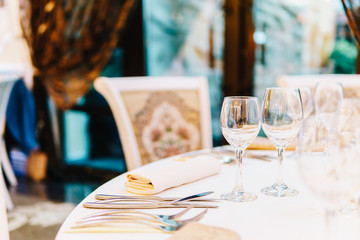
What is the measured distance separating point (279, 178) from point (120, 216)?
0.35m

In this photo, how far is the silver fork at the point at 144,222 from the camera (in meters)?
0.67

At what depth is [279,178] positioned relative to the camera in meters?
0.88

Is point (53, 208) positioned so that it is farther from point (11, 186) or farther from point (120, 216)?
point (120, 216)

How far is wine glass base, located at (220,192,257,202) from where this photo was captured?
805mm

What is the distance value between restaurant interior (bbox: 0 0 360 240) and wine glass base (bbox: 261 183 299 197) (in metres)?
1.45

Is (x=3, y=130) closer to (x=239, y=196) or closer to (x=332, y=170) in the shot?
(x=239, y=196)

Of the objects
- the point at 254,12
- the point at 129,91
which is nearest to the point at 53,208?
the point at 129,91

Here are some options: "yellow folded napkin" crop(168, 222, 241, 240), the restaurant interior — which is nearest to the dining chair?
the restaurant interior

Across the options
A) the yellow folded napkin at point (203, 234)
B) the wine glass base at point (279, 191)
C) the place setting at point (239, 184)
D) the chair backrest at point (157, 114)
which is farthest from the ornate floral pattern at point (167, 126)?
the yellow folded napkin at point (203, 234)

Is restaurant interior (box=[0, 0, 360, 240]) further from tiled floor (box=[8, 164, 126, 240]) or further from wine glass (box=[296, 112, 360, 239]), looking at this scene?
wine glass (box=[296, 112, 360, 239])

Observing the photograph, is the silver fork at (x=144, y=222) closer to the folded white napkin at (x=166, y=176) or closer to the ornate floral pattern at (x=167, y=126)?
the folded white napkin at (x=166, y=176)

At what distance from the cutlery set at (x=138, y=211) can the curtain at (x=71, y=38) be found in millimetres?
2581

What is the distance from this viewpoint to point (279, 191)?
0.85 metres

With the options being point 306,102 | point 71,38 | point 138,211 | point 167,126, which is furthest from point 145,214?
point 71,38
